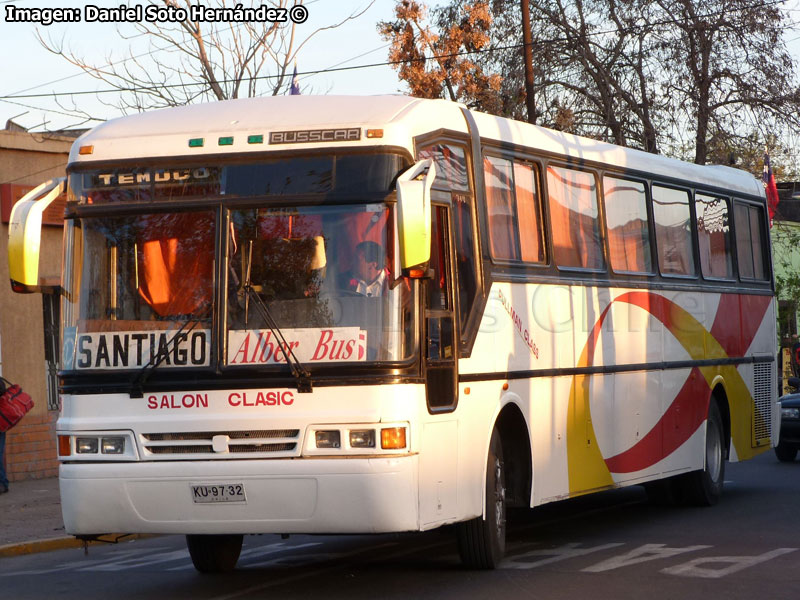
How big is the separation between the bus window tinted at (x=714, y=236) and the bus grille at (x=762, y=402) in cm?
146

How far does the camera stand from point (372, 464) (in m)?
8.36

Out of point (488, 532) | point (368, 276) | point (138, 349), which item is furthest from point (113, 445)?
point (488, 532)

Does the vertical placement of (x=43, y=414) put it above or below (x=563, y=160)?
below

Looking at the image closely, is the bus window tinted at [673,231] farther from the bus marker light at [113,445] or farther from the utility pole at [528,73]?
the utility pole at [528,73]


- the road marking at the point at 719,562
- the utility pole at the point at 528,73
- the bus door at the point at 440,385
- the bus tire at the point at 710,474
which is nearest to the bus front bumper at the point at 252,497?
the bus door at the point at 440,385

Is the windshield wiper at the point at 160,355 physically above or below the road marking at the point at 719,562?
above

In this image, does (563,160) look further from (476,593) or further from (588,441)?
(476,593)

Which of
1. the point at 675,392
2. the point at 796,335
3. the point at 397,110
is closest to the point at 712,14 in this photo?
the point at 796,335

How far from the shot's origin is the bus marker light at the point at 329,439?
8.44 m

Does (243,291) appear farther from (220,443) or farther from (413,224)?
(413,224)

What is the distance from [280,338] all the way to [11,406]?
9070 millimetres

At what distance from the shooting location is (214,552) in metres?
10.4

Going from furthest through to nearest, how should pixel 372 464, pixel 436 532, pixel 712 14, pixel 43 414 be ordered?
1. pixel 712 14
2. pixel 43 414
3. pixel 436 532
4. pixel 372 464

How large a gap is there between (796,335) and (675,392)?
3290cm
